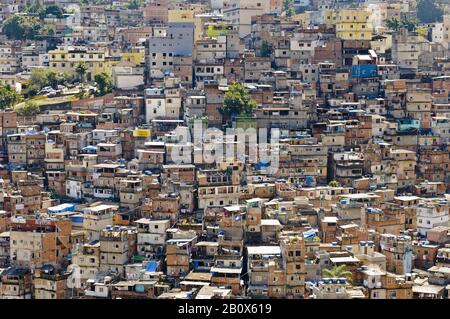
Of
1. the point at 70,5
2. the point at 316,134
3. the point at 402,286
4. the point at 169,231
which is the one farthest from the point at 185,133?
the point at 70,5

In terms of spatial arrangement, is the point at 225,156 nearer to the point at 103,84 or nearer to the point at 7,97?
the point at 103,84

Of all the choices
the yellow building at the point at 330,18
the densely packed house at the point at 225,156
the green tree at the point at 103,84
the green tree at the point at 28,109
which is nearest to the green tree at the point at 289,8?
the densely packed house at the point at 225,156

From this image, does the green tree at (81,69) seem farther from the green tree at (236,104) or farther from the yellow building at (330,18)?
the yellow building at (330,18)

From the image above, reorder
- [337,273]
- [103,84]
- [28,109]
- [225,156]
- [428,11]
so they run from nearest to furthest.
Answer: [337,273] → [225,156] → [28,109] → [103,84] → [428,11]

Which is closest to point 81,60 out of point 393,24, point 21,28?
point 21,28

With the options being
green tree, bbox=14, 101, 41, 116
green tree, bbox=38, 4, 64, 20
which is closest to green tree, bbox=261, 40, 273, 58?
green tree, bbox=14, 101, 41, 116
